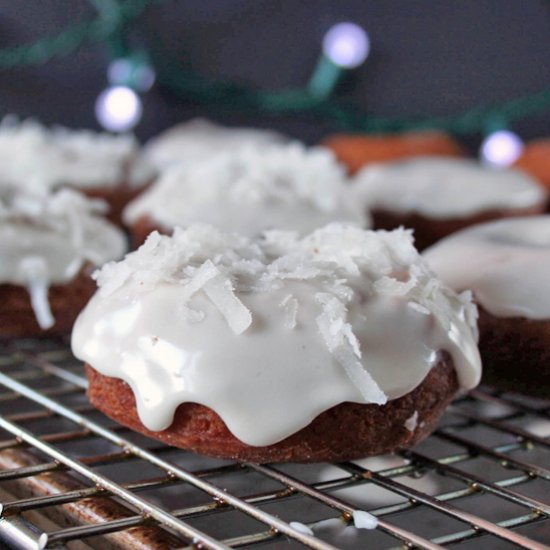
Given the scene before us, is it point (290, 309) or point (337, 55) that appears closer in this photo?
point (290, 309)

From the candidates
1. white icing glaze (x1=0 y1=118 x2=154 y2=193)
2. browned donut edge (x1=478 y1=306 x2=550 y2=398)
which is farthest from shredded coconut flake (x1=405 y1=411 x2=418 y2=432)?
white icing glaze (x1=0 y1=118 x2=154 y2=193)

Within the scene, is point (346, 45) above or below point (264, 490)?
above

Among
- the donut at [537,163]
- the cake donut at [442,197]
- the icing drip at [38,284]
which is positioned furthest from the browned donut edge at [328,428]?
the donut at [537,163]

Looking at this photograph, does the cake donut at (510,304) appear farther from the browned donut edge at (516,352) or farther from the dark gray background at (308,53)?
the dark gray background at (308,53)

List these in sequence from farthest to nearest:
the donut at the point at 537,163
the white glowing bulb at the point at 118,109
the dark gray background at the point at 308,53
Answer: the white glowing bulb at the point at 118,109 < the dark gray background at the point at 308,53 < the donut at the point at 537,163

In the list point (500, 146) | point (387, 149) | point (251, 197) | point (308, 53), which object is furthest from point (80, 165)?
point (500, 146)

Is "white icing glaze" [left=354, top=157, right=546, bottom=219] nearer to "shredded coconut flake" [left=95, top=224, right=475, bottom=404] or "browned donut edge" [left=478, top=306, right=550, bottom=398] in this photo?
"browned donut edge" [left=478, top=306, right=550, bottom=398]

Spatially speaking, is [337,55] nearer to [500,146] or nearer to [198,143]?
[500,146]
